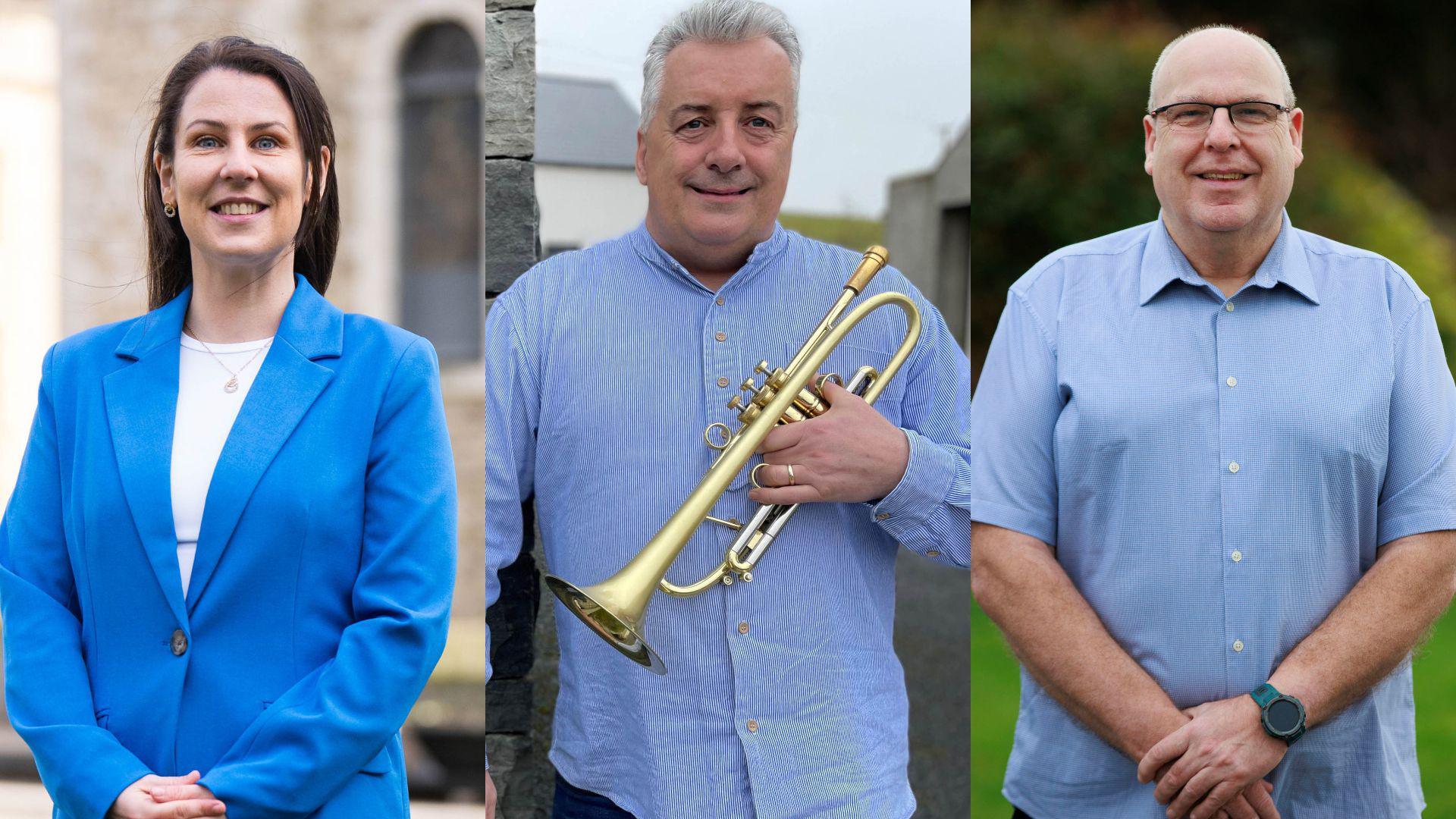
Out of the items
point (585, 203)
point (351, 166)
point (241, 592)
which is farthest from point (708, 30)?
point (351, 166)

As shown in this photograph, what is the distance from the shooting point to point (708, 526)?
8.41 feet

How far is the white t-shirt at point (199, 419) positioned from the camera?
92.2 inches

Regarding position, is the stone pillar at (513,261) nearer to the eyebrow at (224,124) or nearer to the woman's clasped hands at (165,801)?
the eyebrow at (224,124)

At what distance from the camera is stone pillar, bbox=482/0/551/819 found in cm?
261

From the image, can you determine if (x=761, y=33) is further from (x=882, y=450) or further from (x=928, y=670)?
(x=928, y=670)

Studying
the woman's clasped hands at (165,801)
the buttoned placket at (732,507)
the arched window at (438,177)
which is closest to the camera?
the woman's clasped hands at (165,801)

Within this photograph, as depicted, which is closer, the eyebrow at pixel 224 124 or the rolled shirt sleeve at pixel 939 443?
the eyebrow at pixel 224 124

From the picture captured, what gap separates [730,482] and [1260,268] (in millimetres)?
1073

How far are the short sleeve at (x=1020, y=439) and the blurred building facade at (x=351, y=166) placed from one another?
91 centimetres

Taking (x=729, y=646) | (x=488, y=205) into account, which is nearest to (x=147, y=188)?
(x=488, y=205)

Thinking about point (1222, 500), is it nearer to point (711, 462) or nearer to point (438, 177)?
point (711, 462)

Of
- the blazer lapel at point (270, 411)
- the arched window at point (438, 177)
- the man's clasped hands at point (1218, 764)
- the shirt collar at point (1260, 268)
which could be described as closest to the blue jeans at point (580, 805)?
the blazer lapel at point (270, 411)

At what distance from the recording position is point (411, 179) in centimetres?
772

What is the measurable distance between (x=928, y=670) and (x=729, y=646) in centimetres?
38
